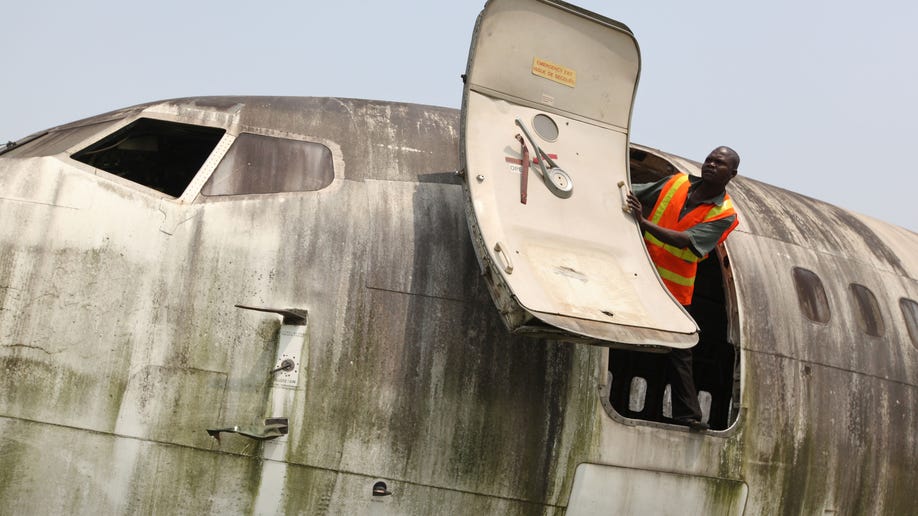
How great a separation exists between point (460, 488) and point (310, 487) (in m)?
1.09

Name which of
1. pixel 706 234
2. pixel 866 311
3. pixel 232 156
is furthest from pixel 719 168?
pixel 232 156

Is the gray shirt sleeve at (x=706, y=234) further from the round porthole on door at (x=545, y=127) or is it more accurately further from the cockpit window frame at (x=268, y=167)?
the cockpit window frame at (x=268, y=167)

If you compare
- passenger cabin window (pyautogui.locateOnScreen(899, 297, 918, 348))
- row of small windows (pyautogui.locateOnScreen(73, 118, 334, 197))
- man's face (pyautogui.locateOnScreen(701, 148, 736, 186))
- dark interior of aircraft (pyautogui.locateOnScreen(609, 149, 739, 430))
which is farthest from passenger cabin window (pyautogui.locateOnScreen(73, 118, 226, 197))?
passenger cabin window (pyautogui.locateOnScreen(899, 297, 918, 348))

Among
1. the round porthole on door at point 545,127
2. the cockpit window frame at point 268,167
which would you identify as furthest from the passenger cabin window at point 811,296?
the cockpit window frame at point 268,167

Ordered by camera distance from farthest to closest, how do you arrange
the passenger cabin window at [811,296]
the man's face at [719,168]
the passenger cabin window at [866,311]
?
the passenger cabin window at [866,311] → the passenger cabin window at [811,296] → the man's face at [719,168]

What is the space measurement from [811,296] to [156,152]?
6181 millimetres

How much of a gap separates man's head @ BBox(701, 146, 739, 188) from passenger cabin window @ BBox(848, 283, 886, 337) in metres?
2.03

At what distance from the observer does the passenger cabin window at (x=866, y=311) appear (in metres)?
9.47

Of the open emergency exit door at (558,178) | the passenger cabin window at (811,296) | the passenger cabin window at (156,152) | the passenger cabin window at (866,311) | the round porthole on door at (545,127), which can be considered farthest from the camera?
the passenger cabin window at (866,311)

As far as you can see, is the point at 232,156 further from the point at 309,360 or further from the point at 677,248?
the point at 677,248

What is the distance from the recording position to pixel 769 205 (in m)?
9.98

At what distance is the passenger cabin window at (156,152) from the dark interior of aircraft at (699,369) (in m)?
4.53

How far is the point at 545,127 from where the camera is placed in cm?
811

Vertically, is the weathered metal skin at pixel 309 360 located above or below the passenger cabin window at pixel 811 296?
below
